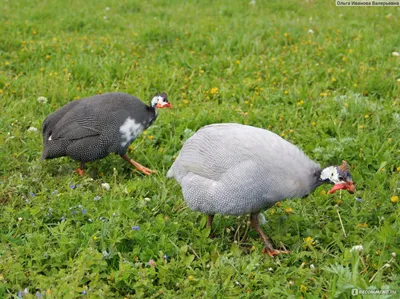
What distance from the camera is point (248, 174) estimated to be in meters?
2.94

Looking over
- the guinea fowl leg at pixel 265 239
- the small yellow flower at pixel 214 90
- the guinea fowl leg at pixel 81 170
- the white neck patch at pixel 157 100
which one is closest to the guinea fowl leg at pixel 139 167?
the guinea fowl leg at pixel 81 170

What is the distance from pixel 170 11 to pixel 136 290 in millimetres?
5977

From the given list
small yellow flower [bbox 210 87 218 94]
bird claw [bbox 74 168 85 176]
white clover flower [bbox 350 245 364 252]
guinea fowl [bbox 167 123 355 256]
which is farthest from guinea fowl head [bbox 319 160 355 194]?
small yellow flower [bbox 210 87 218 94]

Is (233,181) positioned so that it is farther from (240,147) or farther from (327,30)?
(327,30)

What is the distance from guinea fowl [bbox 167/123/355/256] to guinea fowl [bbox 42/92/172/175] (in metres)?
0.90

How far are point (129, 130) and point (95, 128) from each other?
25 centimetres

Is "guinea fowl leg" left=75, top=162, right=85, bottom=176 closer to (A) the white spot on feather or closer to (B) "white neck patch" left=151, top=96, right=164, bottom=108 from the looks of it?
(A) the white spot on feather

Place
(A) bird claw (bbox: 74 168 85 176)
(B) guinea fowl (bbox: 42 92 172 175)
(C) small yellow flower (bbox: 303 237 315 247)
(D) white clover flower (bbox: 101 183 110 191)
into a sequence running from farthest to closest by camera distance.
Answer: (A) bird claw (bbox: 74 168 85 176) → (B) guinea fowl (bbox: 42 92 172 175) → (D) white clover flower (bbox: 101 183 110 191) → (C) small yellow flower (bbox: 303 237 315 247)

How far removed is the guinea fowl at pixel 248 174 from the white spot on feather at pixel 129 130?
0.89 m

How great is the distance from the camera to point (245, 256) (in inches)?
125

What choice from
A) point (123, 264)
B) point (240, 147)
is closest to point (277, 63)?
point (240, 147)

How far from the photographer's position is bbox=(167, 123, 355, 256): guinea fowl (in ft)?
9.64

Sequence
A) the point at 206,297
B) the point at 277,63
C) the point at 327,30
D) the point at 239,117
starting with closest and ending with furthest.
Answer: the point at 206,297
the point at 239,117
the point at 277,63
the point at 327,30

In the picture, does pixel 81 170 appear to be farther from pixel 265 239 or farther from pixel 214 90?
pixel 214 90
